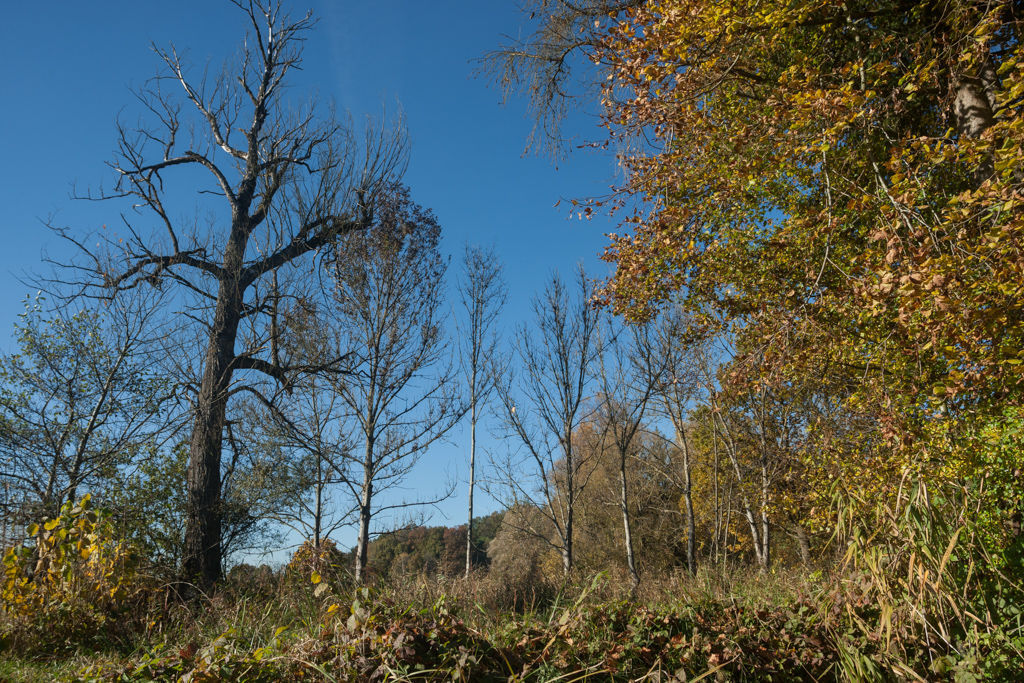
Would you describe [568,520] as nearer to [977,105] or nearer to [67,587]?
[67,587]

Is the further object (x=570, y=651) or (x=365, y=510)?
(x=365, y=510)

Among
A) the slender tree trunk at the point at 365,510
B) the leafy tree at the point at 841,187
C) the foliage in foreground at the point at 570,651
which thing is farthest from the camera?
the slender tree trunk at the point at 365,510

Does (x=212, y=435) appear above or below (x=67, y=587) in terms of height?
above

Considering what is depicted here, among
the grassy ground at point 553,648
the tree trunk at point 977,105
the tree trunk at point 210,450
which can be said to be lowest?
the grassy ground at point 553,648

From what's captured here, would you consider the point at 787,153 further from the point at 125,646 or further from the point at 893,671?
the point at 125,646

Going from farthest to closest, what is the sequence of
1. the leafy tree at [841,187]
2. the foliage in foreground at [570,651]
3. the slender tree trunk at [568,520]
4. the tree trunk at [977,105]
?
the slender tree trunk at [568,520], the tree trunk at [977,105], the leafy tree at [841,187], the foliage in foreground at [570,651]

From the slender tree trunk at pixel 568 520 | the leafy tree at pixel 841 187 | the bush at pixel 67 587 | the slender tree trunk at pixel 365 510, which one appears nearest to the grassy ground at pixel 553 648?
the bush at pixel 67 587

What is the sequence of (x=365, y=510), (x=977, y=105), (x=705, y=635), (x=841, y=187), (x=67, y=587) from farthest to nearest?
1. (x=365, y=510)
2. (x=841, y=187)
3. (x=977, y=105)
4. (x=67, y=587)
5. (x=705, y=635)

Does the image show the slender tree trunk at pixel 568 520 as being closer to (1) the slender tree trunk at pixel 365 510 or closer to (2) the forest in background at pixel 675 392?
(2) the forest in background at pixel 675 392

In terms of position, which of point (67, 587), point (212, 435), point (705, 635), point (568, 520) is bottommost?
point (705, 635)

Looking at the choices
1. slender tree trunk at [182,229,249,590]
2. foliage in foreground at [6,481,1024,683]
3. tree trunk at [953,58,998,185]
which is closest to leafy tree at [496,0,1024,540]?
tree trunk at [953,58,998,185]

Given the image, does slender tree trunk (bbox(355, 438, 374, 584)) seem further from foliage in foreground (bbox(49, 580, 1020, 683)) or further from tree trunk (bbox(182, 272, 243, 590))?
foliage in foreground (bbox(49, 580, 1020, 683))

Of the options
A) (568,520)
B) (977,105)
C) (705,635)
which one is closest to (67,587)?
(705,635)

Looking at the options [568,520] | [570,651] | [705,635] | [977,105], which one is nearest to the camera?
[570,651]
